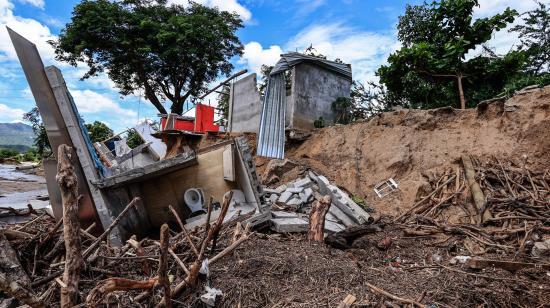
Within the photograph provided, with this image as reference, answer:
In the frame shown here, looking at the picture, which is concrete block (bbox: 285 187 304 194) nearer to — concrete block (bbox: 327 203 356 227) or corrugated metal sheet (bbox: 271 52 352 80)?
concrete block (bbox: 327 203 356 227)

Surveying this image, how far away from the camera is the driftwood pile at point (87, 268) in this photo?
1.97 meters

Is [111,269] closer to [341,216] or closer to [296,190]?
[341,216]

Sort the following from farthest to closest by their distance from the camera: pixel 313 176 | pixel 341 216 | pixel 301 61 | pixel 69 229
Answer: pixel 301 61, pixel 313 176, pixel 341 216, pixel 69 229

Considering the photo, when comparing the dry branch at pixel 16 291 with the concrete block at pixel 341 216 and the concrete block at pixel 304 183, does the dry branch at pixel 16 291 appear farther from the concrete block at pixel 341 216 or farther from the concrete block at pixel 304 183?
the concrete block at pixel 304 183

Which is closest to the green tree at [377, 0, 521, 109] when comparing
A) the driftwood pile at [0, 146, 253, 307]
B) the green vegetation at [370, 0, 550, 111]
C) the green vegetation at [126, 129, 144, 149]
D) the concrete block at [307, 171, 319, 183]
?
A: the green vegetation at [370, 0, 550, 111]

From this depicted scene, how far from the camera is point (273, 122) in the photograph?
984 cm

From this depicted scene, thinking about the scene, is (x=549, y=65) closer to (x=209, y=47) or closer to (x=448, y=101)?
(x=448, y=101)

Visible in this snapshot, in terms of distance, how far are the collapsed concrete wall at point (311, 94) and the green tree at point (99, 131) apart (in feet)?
54.9

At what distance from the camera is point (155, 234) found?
586 centimetres

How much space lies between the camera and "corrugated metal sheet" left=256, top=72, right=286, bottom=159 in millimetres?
9711

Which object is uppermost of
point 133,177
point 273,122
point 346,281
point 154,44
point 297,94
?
point 154,44

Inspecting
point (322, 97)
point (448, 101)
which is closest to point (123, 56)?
point (322, 97)

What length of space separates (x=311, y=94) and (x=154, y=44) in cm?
1108

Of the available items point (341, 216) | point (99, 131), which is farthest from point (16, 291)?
point (99, 131)
